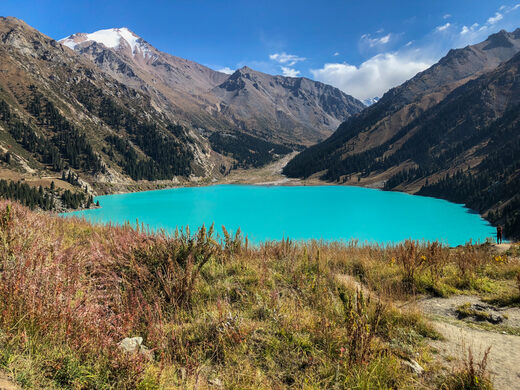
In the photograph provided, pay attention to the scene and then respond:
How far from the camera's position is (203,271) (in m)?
6.38

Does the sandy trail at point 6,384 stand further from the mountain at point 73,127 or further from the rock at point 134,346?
the mountain at point 73,127

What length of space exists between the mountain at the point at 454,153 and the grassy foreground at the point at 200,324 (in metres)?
61.7

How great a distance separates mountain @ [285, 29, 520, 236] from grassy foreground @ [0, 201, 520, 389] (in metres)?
61.7

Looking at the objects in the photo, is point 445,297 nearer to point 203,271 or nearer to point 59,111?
point 203,271

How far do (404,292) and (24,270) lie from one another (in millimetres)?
7365

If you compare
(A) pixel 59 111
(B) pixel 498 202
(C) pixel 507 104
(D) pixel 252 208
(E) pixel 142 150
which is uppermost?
(C) pixel 507 104

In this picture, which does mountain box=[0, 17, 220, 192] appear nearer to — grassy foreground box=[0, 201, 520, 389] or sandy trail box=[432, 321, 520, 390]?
grassy foreground box=[0, 201, 520, 389]

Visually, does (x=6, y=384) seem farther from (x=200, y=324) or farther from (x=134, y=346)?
(x=200, y=324)

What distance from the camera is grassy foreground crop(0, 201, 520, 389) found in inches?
106

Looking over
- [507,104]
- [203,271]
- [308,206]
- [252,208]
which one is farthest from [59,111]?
[507,104]

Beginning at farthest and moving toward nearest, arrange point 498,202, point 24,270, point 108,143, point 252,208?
point 108,143 < point 252,208 < point 498,202 < point 24,270

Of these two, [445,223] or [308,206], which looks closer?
[445,223]

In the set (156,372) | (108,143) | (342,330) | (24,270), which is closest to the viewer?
(156,372)

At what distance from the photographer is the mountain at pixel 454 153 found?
7788 cm
